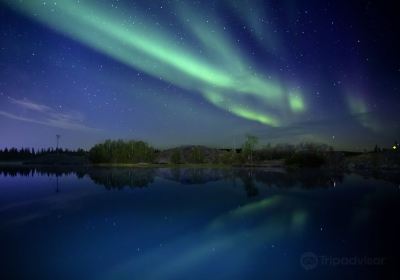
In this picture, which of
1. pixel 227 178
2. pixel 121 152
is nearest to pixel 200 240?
pixel 227 178

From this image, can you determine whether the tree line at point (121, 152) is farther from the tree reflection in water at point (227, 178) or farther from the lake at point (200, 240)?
the lake at point (200, 240)

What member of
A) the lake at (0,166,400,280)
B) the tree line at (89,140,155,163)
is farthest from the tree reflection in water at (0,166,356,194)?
the tree line at (89,140,155,163)

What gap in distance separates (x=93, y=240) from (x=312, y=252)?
33.5 ft

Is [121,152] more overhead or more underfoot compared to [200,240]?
more overhead

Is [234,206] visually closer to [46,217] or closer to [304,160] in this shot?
[46,217]

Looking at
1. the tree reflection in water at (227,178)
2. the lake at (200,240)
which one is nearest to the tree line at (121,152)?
the tree reflection in water at (227,178)

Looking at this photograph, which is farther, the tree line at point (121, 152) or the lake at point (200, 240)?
the tree line at point (121, 152)

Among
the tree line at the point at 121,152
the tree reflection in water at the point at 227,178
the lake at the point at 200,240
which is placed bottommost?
the lake at the point at 200,240

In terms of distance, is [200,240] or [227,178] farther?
[227,178]

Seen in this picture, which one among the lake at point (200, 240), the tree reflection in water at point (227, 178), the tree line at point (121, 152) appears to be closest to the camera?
the lake at point (200, 240)

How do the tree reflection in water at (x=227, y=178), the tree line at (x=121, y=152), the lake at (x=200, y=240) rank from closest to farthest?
the lake at (x=200, y=240), the tree reflection in water at (x=227, y=178), the tree line at (x=121, y=152)

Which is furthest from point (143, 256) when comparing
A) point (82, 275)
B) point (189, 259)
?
point (82, 275)

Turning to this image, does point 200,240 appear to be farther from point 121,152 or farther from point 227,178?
point 121,152

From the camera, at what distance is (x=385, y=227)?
1777cm
